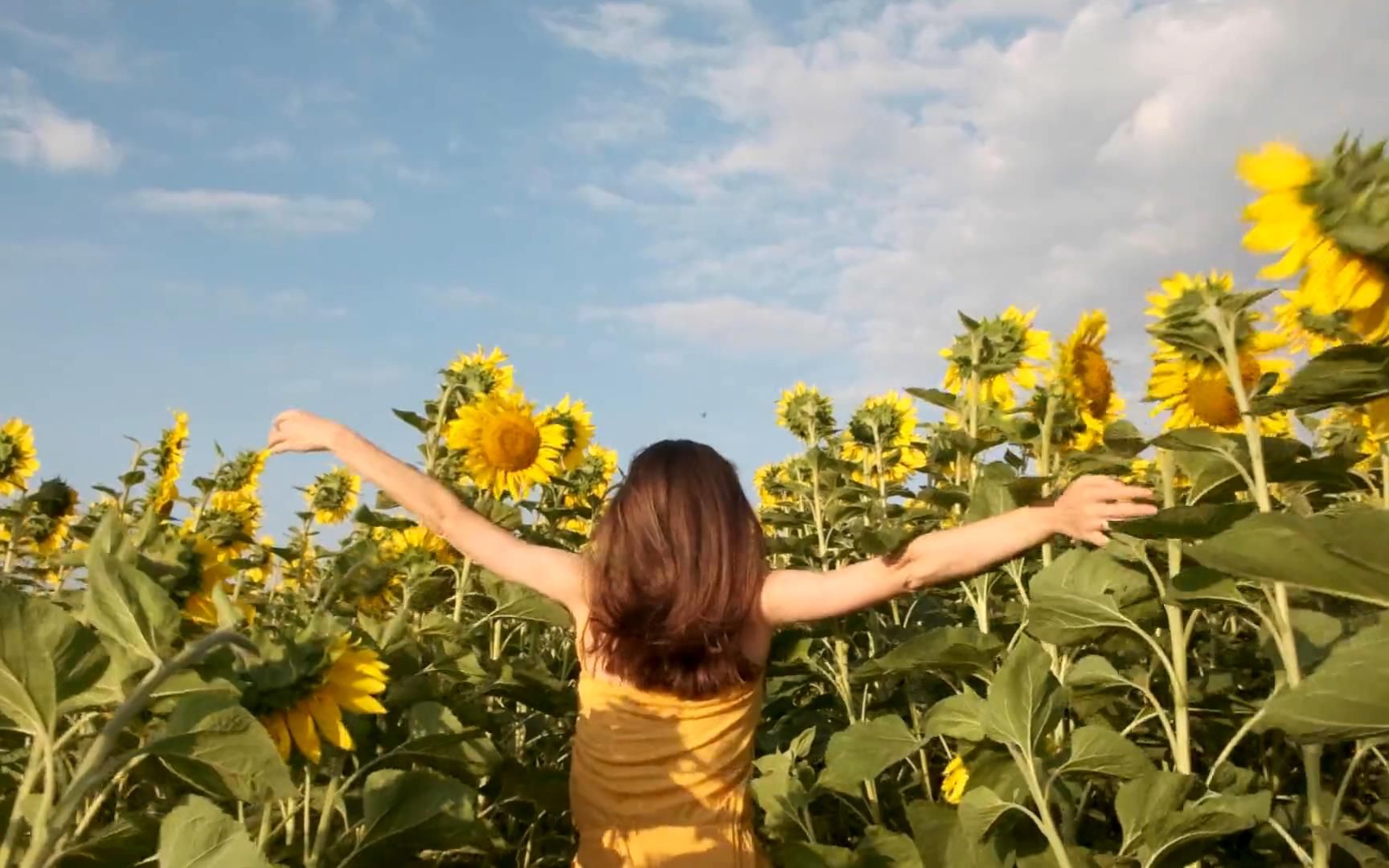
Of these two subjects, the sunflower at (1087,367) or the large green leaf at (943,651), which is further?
the sunflower at (1087,367)

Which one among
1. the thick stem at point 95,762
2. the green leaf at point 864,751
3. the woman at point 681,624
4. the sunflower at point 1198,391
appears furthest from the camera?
the sunflower at point 1198,391

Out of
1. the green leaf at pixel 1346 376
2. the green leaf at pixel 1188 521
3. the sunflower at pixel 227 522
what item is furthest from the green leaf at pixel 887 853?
the sunflower at pixel 227 522

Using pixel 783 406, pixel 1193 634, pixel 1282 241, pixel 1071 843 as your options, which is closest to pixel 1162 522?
pixel 1282 241

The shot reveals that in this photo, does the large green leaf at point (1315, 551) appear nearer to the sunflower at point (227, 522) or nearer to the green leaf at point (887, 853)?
the green leaf at point (887, 853)

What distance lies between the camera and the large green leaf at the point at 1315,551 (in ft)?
3.57

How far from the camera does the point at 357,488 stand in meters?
7.34

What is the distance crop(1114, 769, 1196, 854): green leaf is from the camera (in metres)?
2.01

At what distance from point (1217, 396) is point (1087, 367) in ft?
1.85

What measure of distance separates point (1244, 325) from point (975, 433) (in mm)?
1100

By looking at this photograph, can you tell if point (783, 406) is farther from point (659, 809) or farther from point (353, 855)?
point (353, 855)

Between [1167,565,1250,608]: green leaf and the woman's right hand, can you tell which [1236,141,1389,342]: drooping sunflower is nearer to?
[1167,565,1250,608]: green leaf

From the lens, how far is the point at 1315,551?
44.3 inches

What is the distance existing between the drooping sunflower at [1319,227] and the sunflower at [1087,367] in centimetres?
171

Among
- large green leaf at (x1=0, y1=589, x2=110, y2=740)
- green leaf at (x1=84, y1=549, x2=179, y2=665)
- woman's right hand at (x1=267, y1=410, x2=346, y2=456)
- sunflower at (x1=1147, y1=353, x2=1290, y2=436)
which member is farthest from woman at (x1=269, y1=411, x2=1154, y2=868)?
large green leaf at (x1=0, y1=589, x2=110, y2=740)
